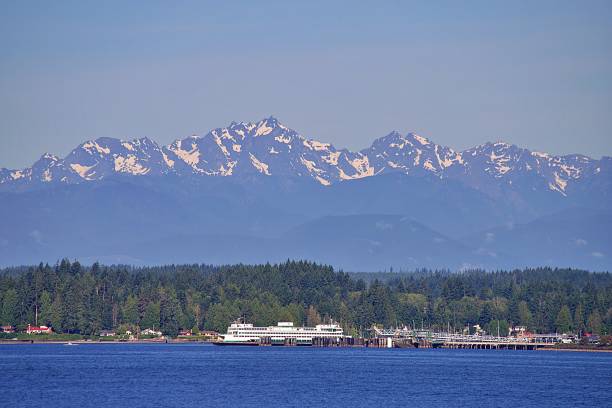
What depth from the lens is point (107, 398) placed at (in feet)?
436

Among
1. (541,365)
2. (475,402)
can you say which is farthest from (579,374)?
(475,402)

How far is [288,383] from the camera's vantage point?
154 metres

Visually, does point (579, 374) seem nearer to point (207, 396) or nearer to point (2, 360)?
point (207, 396)

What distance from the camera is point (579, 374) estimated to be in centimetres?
17812

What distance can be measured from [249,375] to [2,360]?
45.8m

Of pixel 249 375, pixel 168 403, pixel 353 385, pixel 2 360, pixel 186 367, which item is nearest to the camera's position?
pixel 168 403

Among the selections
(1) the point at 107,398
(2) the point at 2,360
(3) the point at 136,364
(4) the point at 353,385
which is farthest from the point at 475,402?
(2) the point at 2,360

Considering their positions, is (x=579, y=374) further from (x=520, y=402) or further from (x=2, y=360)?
(x=2, y=360)

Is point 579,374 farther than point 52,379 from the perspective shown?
Yes

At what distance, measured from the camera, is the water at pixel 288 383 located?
133250mm

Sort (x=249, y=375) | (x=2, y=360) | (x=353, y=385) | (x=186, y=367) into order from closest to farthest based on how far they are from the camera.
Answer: (x=353, y=385)
(x=249, y=375)
(x=186, y=367)
(x=2, y=360)

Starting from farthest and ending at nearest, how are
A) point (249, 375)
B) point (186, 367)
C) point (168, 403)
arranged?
1. point (186, 367)
2. point (249, 375)
3. point (168, 403)

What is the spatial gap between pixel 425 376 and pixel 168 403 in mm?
52223

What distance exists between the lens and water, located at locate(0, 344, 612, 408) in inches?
5246
